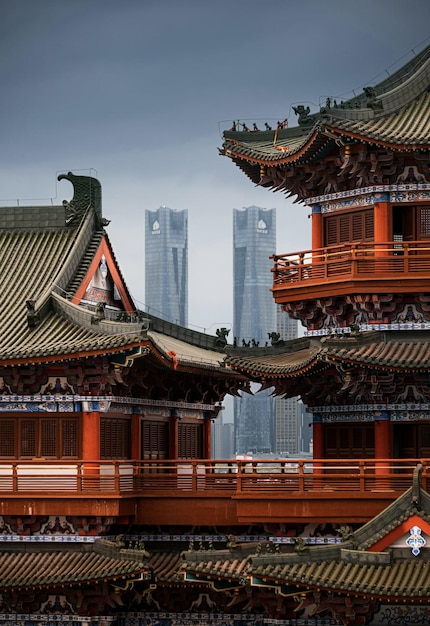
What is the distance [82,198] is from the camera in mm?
39531

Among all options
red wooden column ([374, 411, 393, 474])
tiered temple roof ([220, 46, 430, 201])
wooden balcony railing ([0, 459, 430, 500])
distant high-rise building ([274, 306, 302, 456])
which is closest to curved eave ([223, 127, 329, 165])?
tiered temple roof ([220, 46, 430, 201])

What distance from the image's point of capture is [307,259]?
119ft

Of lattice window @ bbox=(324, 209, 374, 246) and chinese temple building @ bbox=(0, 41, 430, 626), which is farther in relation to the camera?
lattice window @ bbox=(324, 209, 374, 246)

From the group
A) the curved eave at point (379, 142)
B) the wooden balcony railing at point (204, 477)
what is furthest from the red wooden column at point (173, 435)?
the curved eave at point (379, 142)

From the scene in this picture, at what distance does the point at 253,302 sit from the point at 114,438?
147226mm

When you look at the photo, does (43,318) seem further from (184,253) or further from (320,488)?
(184,253)

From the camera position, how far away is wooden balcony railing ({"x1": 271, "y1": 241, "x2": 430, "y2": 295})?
3322 cm

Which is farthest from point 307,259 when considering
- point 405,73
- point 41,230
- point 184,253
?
point 184,253

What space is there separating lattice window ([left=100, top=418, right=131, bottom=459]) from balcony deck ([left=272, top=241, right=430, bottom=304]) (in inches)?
199

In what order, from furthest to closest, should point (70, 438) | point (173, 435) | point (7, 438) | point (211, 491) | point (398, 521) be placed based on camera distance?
point (173, 435), point (7, 438), point (70, 438), point (211, 491), point (398, 521)

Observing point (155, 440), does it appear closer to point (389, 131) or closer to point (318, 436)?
point (318, 436)

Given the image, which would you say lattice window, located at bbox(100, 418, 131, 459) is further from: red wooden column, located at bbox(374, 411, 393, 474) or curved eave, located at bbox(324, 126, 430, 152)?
curved eave, located at bbox(324, 126, 430, 152)

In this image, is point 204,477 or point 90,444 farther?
point 204,477

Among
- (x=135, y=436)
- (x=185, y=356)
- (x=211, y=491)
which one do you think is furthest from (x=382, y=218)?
(x=135, y=436)
